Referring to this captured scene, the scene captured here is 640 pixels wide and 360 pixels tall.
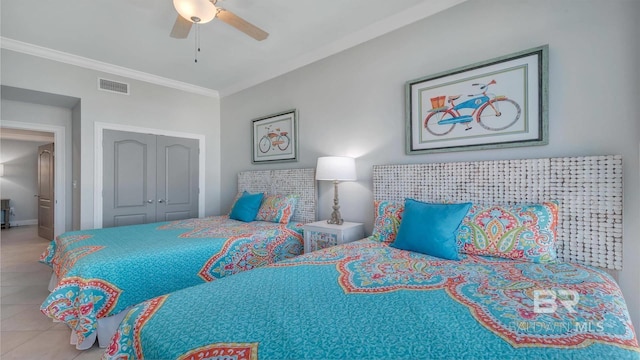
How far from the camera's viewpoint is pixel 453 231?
6.00 feet

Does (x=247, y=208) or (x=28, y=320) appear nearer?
(x=28, y=320)

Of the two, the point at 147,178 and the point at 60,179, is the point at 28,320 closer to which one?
the point at 147,178

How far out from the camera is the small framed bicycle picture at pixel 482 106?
1944mm

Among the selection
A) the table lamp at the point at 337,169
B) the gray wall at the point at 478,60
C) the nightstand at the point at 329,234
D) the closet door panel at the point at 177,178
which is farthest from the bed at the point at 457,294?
the closet door panel at the point at 177,178

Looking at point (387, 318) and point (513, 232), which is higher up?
point (513, 232)

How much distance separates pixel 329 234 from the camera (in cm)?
270

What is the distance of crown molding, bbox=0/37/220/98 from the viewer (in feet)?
10.1

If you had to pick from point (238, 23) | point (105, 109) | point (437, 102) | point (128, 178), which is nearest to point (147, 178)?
point (128, 178)

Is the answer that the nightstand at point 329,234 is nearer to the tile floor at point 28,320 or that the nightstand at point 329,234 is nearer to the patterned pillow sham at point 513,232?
the patterned pillow sham at point 513,232

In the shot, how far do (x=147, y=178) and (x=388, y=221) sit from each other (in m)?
3.53

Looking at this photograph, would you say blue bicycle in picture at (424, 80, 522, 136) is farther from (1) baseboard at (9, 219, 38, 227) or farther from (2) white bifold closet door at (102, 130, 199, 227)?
(1) baseboard at (9, 219, 38, 227)

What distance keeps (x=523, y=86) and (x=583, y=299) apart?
4.78 feet

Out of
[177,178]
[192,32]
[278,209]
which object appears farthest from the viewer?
[177,178]

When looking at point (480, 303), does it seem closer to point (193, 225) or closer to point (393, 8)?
point (393, 8)
